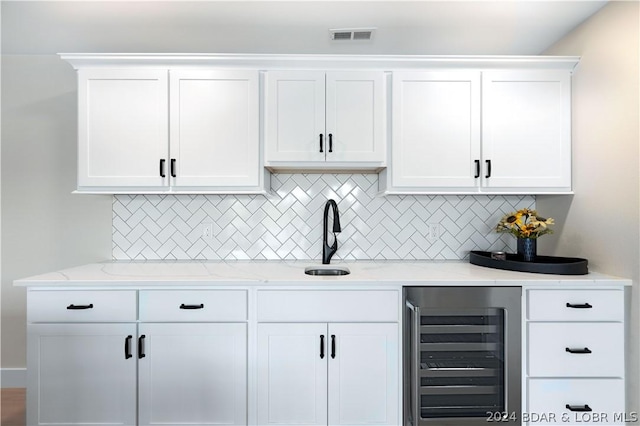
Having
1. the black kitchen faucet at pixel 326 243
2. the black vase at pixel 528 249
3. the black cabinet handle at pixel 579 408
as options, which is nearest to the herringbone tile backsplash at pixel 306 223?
the black kitchen faucet at pixel 326 243

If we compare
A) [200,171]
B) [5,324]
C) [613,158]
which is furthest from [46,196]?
[613,158]

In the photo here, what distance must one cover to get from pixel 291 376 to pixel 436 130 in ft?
5.63

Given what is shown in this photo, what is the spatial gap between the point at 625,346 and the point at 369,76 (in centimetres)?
209

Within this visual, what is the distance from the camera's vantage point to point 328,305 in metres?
1.89

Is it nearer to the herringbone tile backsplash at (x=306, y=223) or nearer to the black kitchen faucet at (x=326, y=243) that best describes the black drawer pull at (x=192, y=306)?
the herringbone tile backsplash at (x=306, y=223)

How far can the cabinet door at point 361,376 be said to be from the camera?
189 centimetres

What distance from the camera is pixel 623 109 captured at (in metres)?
1.88

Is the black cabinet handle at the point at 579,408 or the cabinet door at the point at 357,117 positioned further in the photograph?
the cabinet door at the point at 357,117

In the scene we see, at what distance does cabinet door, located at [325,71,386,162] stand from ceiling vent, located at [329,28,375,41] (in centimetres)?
22

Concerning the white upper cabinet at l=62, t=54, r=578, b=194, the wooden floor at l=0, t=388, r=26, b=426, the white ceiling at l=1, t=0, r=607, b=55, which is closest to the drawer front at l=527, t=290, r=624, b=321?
the white upper cabinet at l=62, t=54, r=578, b=194

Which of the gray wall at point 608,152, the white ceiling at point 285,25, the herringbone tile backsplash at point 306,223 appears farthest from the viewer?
the herringbone tile backsplash at point 306,223

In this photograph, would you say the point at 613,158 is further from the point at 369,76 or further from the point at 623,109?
the point at 369,76

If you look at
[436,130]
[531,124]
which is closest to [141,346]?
[436,130]

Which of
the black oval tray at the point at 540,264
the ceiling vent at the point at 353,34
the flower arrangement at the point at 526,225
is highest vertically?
the ceiling vent at the point at 353,34
